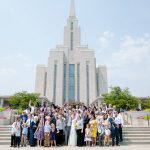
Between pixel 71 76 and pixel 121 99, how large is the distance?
139 feet

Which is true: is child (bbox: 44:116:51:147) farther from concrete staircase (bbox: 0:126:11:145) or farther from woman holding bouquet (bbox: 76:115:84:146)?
concrete staircase (bbox: 0:126:11:145)

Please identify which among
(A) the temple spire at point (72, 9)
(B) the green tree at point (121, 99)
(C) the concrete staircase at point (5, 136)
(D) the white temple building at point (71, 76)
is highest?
(A) the temple spire at point (72, 9)

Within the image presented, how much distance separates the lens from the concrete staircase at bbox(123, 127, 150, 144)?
11275 mm

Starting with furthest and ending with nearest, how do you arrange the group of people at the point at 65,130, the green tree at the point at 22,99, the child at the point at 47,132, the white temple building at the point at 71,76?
the white temple building at the point at 71,76 → the green tree at the point at 22,99 → the group of people at the point at 65,130 → the child at the point at 47,132

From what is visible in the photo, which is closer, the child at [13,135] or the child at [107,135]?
the child at [13,135]

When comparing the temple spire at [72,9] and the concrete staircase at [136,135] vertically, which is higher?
the temple spire at [72,9]

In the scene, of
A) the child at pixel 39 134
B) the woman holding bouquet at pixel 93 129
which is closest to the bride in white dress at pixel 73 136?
the woman holding bouquet at pixel 93 129

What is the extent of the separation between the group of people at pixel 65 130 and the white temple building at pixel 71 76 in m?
62.5

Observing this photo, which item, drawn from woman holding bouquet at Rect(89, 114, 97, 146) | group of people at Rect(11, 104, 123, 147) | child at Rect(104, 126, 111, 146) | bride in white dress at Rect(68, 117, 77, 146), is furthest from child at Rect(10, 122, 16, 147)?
child at Rect(104, 126, 111, 146)

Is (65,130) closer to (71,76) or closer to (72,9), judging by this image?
(71,76)

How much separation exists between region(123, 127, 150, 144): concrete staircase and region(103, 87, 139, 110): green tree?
1001 inches

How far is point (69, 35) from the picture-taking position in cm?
8875

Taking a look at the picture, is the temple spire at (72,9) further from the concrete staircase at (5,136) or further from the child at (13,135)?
the child at (13,135)

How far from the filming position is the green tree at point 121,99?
126 ft
